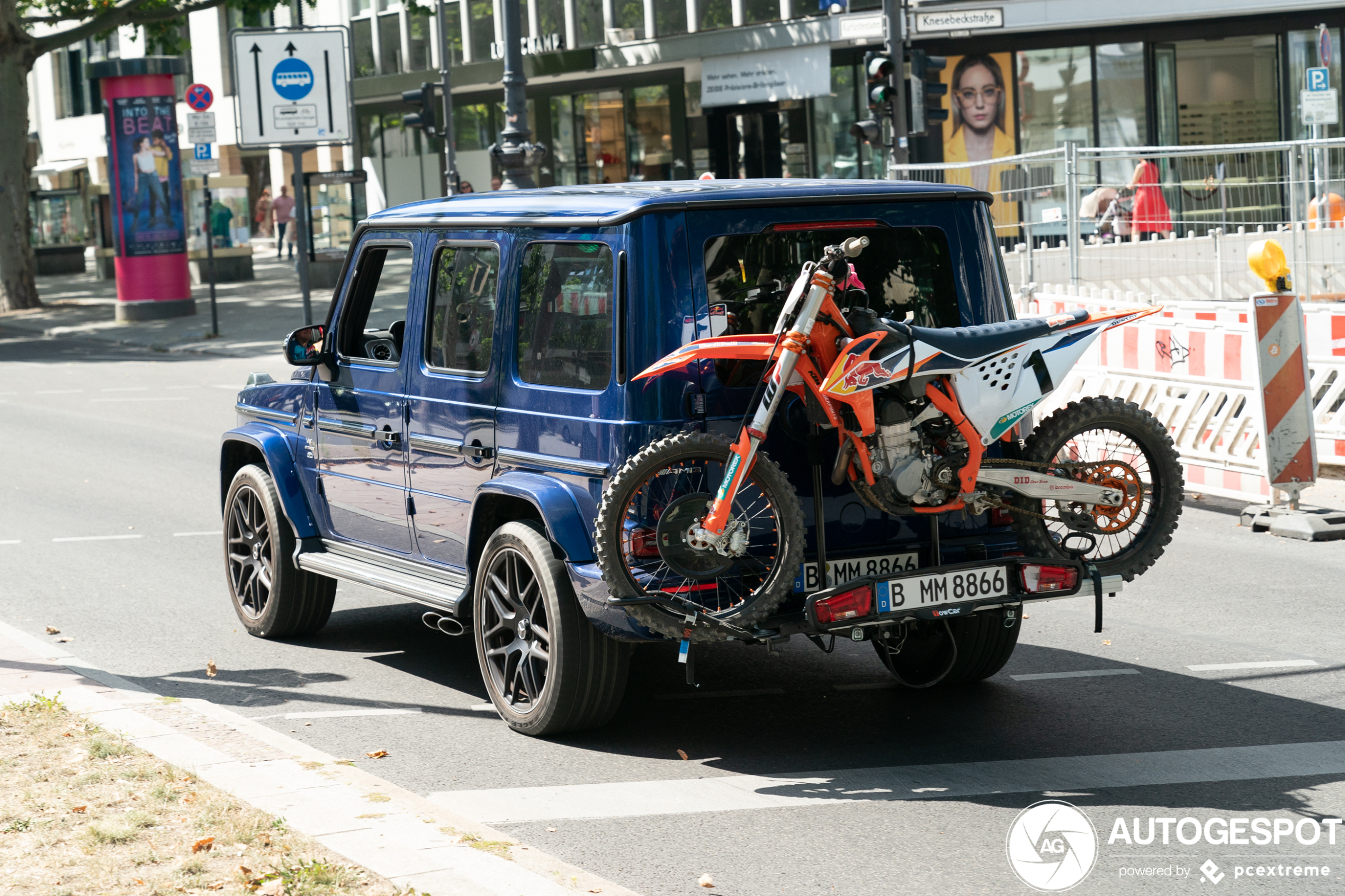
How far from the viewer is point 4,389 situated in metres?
21.3

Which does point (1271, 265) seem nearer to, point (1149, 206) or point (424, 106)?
point (1149, 206)

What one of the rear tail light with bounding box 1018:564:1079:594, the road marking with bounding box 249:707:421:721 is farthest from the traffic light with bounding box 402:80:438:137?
the rear tail light with bounding box 1018:564:1079:594

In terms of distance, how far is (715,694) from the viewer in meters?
6.78

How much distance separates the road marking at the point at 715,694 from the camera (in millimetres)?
6723

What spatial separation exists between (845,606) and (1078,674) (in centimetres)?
194

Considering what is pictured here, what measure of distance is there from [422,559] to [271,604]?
1.32 meters

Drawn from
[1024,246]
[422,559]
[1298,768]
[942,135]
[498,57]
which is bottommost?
[1298,768]

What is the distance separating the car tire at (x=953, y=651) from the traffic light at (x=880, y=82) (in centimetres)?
1477

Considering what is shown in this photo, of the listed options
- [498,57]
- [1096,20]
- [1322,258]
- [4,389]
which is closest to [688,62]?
[498,57]

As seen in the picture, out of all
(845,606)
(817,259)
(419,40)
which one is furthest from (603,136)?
(845,606)

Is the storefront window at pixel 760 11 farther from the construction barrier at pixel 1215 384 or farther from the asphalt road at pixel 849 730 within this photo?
the asphalt road at pixel 849 730

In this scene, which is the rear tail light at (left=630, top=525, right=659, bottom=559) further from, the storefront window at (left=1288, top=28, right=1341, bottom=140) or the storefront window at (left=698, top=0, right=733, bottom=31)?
the storefront window at (left=698, top=0, right=733, bottom=31)

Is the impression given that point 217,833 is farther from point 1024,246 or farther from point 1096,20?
point 1096,20

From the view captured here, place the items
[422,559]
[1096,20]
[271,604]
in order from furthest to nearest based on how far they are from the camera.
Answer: [1096,20]
[271,604]
[422,559]
